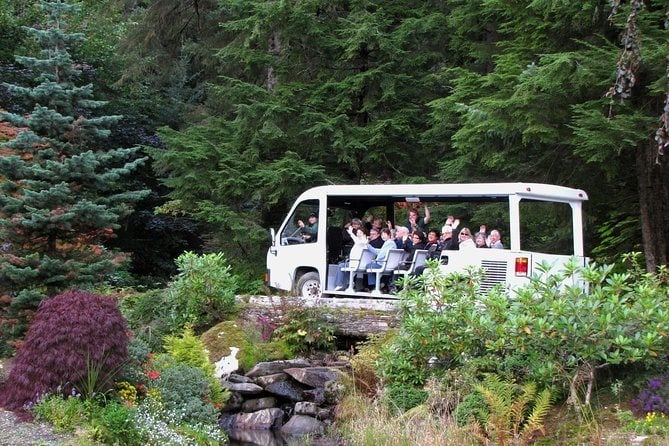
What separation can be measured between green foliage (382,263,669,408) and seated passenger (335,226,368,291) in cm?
459

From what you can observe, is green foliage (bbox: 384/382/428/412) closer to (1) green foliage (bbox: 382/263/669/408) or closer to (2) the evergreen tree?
(1) green foliage (bbox: 382/263/669/408)

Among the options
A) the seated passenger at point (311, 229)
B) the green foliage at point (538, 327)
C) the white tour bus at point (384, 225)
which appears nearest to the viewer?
the green foliage at point (538, 327)

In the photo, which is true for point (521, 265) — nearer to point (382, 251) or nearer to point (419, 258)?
point (419, 258)

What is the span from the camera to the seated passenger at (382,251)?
14.6m

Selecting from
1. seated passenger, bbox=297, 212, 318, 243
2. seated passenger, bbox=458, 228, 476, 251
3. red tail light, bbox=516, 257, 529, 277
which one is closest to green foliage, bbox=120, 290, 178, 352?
seated passenger, bbox=297, 212, 318, 243

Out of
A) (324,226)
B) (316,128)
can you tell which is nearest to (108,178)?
(324,226)

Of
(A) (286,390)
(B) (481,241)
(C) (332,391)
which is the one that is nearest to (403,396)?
(C) (332,391)

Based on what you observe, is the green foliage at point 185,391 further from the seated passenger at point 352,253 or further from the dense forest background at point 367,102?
the dense forest background at point 367,102

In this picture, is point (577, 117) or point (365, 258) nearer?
point (577, 117)

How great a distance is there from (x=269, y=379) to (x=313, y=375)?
27.6 inches

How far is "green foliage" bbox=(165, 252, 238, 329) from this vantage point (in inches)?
554

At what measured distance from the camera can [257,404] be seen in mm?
12484

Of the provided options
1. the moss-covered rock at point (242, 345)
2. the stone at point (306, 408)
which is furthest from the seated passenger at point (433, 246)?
the stone at point (306, 408)

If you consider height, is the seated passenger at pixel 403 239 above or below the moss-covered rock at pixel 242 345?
above
